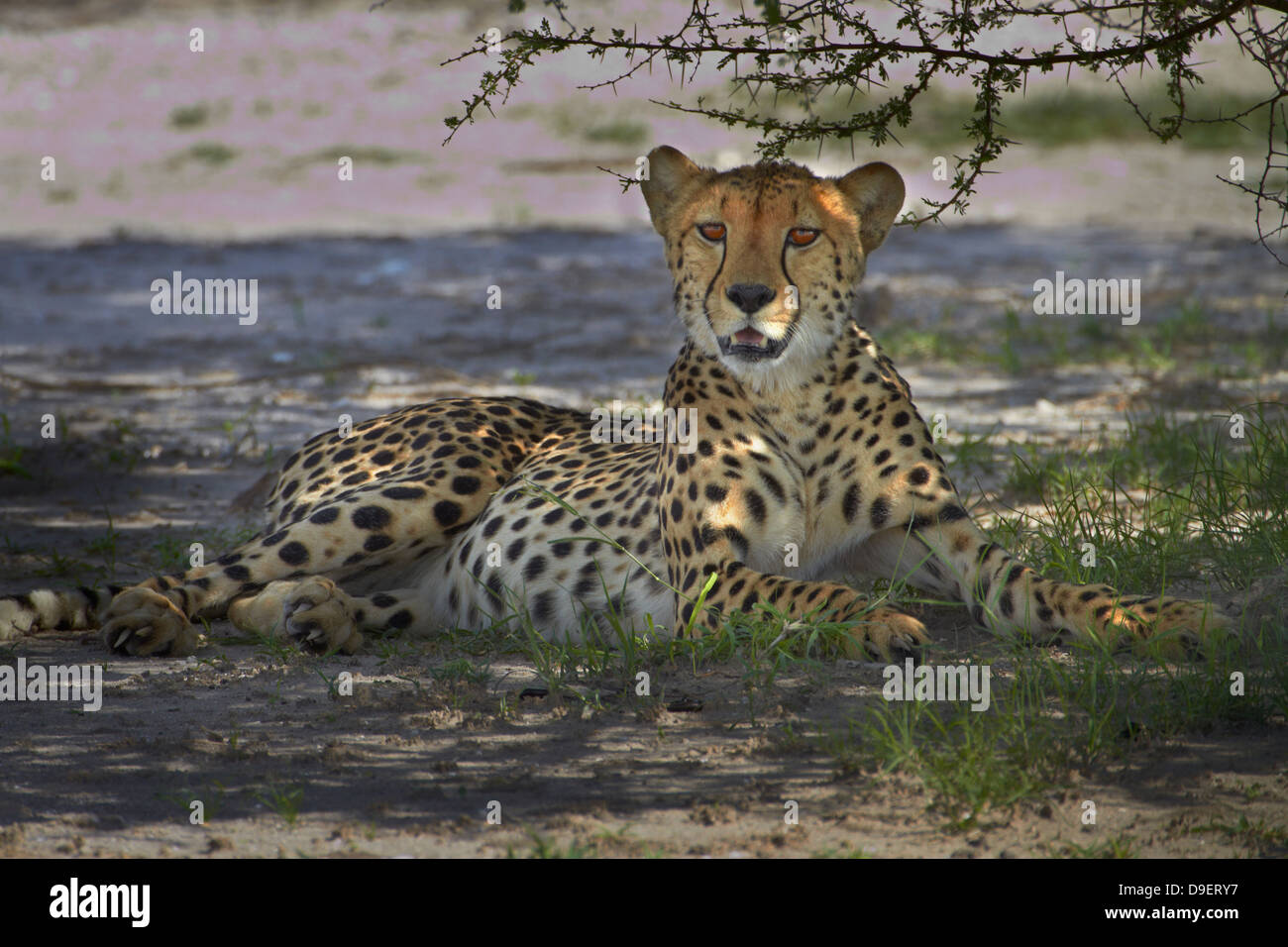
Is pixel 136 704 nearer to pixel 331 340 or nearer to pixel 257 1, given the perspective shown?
pixel 331 340

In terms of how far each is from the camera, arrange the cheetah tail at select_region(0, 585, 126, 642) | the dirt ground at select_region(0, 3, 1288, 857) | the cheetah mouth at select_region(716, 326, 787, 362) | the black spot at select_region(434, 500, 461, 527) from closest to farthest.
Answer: the dirt ground at select_region(0, 3, 1288, 857), the cheetah mouth at select_region(716, 326, 787, 362), the cheetah tail at select_region(0, 585, 126, 642), the black spot at select_region(434, 500, 461, 527)

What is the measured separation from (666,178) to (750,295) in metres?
0.59

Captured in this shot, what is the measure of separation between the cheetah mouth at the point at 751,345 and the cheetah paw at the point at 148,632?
1870mm

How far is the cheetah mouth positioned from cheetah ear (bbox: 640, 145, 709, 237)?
0.51 metres

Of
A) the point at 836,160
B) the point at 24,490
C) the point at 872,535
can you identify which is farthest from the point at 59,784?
the point at 836,160

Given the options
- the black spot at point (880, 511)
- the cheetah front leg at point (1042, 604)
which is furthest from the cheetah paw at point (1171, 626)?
the black spot at point (880, 511)

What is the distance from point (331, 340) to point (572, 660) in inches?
257

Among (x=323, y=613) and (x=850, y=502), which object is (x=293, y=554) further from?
(x=850, y=502)

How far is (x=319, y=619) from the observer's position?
15.4 ft

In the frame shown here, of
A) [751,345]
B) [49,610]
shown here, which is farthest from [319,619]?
[751,345]

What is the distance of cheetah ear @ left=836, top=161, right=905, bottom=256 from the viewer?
4727 mm

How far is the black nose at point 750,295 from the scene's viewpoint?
14.6 feet

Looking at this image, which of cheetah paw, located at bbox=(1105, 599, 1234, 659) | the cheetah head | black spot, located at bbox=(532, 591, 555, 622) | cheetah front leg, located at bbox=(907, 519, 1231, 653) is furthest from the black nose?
cheetah paw, located at bbox=(1105, 599, 1234, 659)

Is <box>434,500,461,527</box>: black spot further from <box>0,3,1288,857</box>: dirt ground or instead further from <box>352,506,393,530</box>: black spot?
<box>0,3,1288,857</box>: dirt ground
